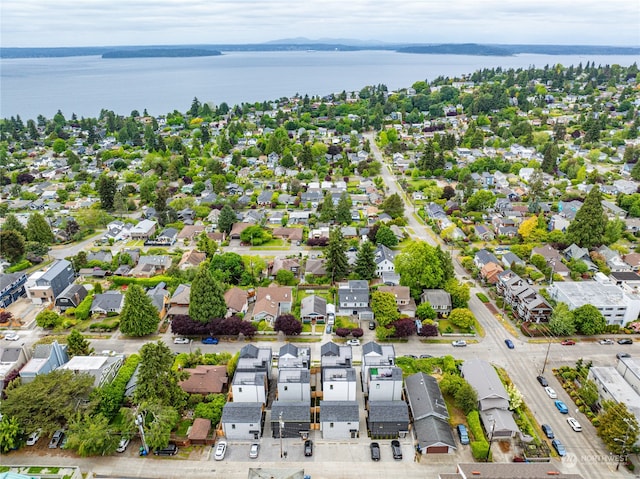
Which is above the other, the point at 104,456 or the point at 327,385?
the point at 327,385

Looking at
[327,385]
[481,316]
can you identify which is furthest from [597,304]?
[327,385]

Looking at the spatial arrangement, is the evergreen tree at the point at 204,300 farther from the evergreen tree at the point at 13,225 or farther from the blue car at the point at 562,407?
the evergreen tree at the point at 13,225

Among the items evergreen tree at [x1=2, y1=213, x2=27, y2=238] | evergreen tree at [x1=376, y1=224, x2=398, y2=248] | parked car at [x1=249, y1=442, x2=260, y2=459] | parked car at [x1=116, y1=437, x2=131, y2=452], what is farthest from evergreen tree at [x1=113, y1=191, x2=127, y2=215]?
parked car at [x1=249, y1=442, x2=260, y2=459]

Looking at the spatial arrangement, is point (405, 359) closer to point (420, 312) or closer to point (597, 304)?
point (420, 312)

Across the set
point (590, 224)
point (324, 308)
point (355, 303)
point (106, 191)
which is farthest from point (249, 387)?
point (106, 191)

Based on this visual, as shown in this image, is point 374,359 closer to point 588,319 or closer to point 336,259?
point 336,259

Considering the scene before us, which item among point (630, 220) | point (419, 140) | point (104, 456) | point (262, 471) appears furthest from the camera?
point (419, 140)

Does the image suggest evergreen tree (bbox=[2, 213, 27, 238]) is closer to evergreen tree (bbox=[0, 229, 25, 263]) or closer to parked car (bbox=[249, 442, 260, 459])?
evergreen tree (bbox=[0, 229, 25, 263])
